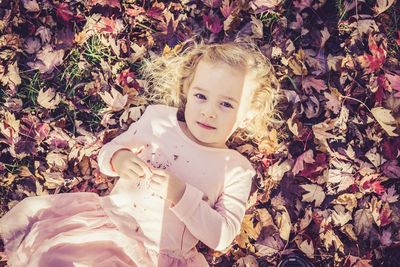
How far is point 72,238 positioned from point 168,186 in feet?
1.86

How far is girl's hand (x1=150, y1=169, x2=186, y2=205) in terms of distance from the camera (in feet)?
7.75

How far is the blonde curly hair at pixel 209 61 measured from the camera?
8.69 ft

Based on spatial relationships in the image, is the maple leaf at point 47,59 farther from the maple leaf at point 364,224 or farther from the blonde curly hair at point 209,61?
the maple leaf at point 364,224

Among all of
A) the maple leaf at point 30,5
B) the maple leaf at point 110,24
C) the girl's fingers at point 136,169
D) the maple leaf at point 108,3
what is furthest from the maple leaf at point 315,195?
the maple leaf at point 30,5

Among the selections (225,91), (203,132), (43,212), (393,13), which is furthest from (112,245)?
(393,13)

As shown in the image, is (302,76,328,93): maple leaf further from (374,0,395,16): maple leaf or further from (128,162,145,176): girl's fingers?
(128,162,145,176): girl's fingers

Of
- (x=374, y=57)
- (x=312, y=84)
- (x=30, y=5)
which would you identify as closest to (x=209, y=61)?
(x=312, y=84)

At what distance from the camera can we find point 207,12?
292cm

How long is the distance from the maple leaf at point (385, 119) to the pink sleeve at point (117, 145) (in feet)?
4.64

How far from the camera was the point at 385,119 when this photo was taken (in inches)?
106

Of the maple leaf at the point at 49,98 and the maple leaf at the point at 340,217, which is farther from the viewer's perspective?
the maple leaf at the point at 49,98

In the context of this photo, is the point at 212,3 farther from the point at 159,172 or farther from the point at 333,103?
the point at 159,172

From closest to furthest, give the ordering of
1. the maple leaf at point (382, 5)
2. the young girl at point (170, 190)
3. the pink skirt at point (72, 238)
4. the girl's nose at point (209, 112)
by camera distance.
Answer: the pink skirt at point (72, 238), the young girl at point (170, 190), the girl's nose at point (209, 112), the maple leaf at point (382, 5)

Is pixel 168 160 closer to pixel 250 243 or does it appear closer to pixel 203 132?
pixel 203 132
